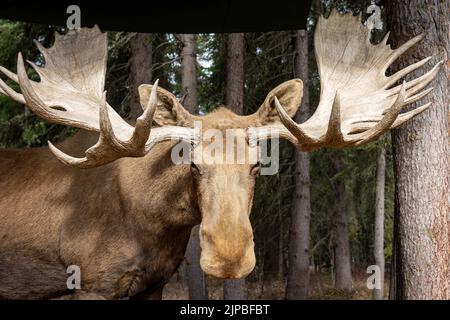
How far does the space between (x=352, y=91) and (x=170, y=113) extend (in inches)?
71.7

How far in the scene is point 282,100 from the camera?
17.6ft

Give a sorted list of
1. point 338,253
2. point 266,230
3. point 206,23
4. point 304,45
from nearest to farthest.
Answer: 1. point 206,23
2. point 304,45
3. point 338,253
4. point 266,230

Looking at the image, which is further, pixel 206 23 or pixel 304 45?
pixel 304 45

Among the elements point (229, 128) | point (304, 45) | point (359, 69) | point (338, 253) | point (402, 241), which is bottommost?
point (338, 253)

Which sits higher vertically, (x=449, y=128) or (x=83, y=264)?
(x=449, y=128)

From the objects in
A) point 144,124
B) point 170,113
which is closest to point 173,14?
point 170,113

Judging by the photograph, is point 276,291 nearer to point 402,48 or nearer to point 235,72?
point 235,72

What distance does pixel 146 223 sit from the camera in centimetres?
535

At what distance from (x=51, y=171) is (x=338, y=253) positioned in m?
12.9

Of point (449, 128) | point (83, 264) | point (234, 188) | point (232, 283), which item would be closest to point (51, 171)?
point (83, 264)

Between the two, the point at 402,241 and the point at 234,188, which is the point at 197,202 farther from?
the point at 402,241

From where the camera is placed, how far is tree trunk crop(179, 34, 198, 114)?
976cm

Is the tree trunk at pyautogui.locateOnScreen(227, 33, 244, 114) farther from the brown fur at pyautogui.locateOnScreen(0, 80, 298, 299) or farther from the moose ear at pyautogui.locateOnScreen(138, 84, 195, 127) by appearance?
the moose ear at pyautogui.locateOnScreen(138, 84, 195, 127)

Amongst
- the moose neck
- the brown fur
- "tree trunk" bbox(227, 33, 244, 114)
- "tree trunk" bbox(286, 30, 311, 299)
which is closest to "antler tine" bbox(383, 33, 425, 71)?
the brown fur
